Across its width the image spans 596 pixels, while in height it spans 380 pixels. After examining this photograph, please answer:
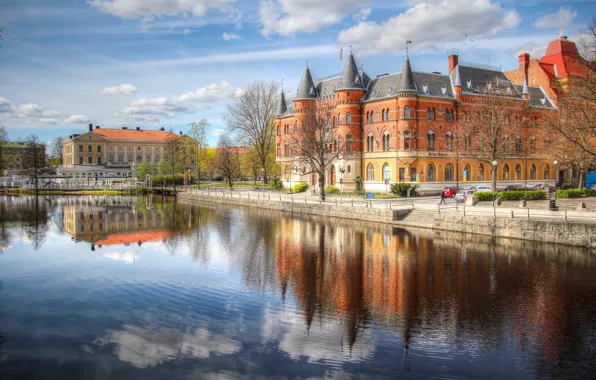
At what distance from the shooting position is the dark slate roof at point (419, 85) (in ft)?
168

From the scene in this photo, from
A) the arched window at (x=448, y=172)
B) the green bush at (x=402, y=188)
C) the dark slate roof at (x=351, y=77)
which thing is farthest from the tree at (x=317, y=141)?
the arched window at (x=448, y=172)

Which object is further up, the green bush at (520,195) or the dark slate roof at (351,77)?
the dark slate roof at (351,77)

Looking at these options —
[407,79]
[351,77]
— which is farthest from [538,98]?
[351,77]

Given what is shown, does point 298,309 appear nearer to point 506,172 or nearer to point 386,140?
point 386,140

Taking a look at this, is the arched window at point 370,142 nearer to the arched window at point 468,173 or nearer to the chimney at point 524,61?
the arched window at point 468,173

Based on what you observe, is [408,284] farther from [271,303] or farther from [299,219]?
[299,219]

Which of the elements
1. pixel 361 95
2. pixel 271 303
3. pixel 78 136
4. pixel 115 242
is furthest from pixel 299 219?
pixel 78 136

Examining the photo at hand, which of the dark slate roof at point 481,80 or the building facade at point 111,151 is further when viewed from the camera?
the building facade at point 111,151

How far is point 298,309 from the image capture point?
16.0 metres

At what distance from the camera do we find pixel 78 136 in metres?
107

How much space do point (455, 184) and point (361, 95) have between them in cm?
1480

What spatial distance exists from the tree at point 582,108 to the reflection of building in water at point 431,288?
1144 centimetres

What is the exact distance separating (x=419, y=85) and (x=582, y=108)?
59.8 feet

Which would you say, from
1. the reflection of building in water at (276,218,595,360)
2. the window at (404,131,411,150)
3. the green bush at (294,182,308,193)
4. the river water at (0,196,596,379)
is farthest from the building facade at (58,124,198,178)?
the reflection of building in water at (276,218,595,360)
